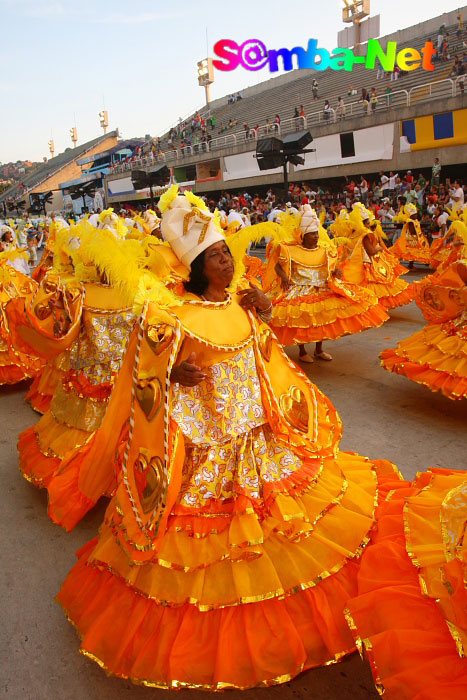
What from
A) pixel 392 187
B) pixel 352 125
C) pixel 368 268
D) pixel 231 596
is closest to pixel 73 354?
pixel 231 596

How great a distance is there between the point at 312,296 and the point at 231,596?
482 centimetres

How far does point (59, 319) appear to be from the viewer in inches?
148

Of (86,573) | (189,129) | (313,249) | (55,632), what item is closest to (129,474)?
(86,573)

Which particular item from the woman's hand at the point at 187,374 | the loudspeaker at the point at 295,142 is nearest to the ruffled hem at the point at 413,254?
the loudspeaker at the point at 295,142

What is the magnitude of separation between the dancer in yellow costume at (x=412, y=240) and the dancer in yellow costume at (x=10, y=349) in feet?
27.9

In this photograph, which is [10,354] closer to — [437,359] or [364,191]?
[437,359]

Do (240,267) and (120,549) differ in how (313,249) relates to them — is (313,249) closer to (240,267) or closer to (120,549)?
(240,267)

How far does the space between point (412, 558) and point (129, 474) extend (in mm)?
1187

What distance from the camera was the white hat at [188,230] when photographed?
2.47 metres

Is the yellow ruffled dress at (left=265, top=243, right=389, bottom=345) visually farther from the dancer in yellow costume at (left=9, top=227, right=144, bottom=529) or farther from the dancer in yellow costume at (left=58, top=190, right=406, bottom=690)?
the dancer in yellow costume at (left=58, top=190, right=406, bottom=690)

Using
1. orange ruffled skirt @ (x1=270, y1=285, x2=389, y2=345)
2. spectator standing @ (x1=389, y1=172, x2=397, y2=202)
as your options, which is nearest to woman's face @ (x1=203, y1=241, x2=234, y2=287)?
orange ruffled skirt @ (x1=270, y1=285, x2=389, y2=345)

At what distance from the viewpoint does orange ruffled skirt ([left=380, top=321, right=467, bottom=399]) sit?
4.50 meters

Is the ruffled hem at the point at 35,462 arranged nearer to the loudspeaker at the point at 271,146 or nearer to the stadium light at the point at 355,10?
the loudspeaker at the point at 271,146

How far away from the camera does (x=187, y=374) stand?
2238 millimetres
